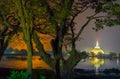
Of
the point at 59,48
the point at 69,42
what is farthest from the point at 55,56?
the point at 69,42

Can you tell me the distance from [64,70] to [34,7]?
655 centimetres

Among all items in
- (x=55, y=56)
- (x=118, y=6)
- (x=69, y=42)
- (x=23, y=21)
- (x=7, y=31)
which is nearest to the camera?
(x=23, y=21)

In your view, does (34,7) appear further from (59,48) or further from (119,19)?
(119,19)

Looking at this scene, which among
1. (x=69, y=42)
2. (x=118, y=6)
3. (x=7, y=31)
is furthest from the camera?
(x=7, y=31)

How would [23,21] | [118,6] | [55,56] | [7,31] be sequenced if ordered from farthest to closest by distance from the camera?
1. [7,31]
2. [55,56]
3. [118,6]
4. [23,21]

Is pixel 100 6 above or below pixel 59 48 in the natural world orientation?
above

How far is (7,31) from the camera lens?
41.2 metres

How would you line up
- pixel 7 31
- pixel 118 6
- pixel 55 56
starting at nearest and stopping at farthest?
1. pixel 118 6
2. pixel 55 56
3. pixel 7 31

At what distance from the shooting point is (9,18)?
39.7 metres

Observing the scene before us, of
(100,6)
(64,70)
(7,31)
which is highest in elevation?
(100,6)

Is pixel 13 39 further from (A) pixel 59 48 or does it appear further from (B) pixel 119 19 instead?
(B) pixel 119 19

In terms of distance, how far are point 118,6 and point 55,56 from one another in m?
7.17

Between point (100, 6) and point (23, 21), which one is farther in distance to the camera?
point (100, 6)

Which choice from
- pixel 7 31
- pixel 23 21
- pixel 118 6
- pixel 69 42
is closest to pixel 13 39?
pixel 7 31
